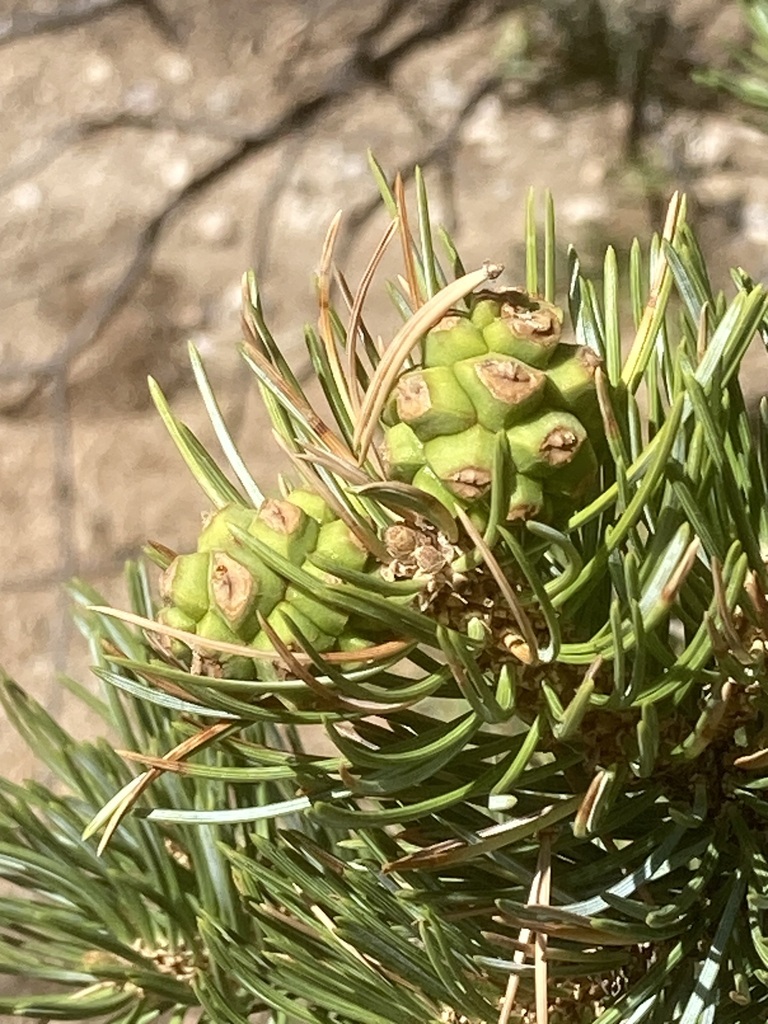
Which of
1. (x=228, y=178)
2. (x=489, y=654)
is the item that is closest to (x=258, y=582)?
(x=489, y=654)

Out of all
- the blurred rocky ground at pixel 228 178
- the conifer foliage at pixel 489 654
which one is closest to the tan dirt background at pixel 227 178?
the blurred rocky ground at pixel 228 178

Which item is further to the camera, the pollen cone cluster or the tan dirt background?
the tan dirt background

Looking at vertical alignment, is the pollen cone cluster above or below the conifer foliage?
above

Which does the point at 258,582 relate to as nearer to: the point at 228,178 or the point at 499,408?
the point at 499,408

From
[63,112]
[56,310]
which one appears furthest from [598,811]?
[63,112]

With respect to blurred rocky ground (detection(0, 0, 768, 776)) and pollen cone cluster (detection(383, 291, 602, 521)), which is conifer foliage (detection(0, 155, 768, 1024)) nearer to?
pollen cone cluster (detection(383, 291, 602, 521))

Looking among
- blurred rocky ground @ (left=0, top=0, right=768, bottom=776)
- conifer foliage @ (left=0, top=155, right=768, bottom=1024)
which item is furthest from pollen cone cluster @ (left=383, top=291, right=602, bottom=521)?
blurred rocky ground @ (left=0, top=0, right=768, bottom=776)

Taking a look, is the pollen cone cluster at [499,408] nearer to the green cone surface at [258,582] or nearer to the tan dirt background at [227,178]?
the green cone surface at [258,582]

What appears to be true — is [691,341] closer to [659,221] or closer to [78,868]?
[78,868]
